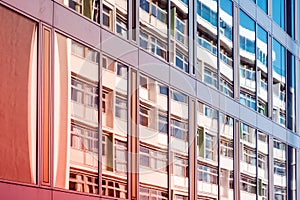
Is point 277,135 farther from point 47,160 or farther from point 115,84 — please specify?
point 47,160

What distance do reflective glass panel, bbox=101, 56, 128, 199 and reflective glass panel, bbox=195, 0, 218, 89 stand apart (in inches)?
180

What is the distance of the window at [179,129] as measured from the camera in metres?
18.0

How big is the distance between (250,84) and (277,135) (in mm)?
3127

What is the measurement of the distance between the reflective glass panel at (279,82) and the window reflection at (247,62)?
2.32 meters

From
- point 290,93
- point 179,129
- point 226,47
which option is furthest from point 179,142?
point 290,93

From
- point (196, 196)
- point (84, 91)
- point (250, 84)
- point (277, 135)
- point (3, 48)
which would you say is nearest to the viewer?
point (3, 48)

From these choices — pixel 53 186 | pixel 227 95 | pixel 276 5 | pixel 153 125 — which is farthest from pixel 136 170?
pixel 276 5

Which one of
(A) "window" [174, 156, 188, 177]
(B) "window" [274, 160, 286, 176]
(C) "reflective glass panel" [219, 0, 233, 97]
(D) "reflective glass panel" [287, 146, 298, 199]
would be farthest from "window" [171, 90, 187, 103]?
(D) "reflective glass panel" [287, 146, 298, 199]

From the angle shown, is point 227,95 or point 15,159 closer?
point 15,159

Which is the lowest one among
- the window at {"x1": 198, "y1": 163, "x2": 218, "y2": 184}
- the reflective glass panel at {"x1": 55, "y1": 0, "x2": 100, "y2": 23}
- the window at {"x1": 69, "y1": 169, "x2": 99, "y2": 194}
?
the window at {"x1": 69, "y1": 169, "x2": 99, "y2": 194}

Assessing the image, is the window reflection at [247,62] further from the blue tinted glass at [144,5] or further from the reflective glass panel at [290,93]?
the blue tinted glass at [144,5]

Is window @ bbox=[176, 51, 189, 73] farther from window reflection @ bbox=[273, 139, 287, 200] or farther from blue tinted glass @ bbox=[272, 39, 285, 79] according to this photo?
window reflection @ bbox=[273, 139, 287, 200]

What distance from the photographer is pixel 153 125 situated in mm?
16891

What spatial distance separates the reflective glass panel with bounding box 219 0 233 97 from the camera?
70.8ft
